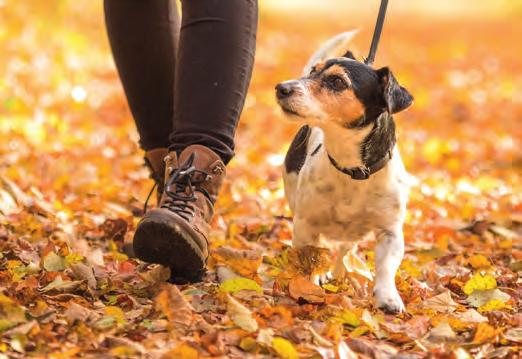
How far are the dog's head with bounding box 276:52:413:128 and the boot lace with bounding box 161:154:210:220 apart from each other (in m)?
0.39

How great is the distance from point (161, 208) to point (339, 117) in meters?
0.73

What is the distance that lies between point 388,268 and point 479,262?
94cm

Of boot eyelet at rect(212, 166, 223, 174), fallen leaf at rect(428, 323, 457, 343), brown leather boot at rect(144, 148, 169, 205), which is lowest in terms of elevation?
fallen leaf at rect(428, 323, 457, 343)

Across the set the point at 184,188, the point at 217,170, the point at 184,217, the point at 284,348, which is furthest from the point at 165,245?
the point at 284,348

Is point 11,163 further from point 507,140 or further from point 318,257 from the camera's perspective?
point 507,140

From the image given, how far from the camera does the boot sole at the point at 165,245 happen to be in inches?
106

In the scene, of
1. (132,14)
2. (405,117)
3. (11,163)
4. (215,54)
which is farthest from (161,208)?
(405,117)

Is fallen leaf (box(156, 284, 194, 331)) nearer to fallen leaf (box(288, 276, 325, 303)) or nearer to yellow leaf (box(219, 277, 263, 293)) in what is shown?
yellow leaf (box(219, 277, 263, 293))

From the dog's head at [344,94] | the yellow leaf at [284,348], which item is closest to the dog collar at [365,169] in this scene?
the dog's head at [344,94]

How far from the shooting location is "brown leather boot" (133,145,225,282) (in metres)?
2.72

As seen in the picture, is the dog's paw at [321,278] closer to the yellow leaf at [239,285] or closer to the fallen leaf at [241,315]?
the yellow leaf at [239,285]

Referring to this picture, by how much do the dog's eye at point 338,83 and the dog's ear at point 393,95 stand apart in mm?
143

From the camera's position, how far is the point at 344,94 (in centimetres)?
301

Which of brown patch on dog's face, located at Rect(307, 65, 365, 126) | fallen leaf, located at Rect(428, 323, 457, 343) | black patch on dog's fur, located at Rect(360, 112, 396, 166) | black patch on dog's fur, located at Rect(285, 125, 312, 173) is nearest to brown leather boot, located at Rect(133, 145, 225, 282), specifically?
brown patch on dog's face, located at Rect(307, 65, 365, 126)
